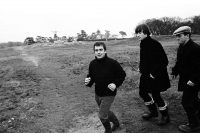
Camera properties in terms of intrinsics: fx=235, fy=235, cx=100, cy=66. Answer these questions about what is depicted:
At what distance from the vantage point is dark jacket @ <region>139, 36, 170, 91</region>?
4906mm

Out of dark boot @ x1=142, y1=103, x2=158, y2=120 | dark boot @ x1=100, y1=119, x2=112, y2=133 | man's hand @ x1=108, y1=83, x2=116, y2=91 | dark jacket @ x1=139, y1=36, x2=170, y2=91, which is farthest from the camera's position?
dark boot @ x1=142, y1=103, x2=158, y2=120

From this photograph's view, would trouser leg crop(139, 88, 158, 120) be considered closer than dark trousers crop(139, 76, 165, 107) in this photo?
No

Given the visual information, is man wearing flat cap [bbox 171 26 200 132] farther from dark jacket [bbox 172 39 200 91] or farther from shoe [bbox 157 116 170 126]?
shoe [bbox 157 116 170 126]

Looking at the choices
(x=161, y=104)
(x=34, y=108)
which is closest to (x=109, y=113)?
(x=161, y=104)

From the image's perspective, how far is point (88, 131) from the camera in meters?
5.54

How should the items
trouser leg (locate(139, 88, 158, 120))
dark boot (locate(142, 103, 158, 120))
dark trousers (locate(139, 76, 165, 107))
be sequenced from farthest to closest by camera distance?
dark boot (locate(142, 103, 158, 120)) → trouser leg (locate(139, 88, 158, 120)) → dark trousers (locate(139, 76, 165, 107))

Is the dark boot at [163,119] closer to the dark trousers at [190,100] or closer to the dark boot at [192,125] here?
the dark boot at [192,125]

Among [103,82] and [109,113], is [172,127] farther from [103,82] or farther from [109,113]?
[103,82]

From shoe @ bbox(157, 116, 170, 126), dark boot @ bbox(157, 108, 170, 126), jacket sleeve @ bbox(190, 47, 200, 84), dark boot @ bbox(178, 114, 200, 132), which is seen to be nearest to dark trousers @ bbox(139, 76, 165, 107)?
dark boot @ bbox(157, 108, 170, 126)

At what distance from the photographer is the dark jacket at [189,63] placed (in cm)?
445

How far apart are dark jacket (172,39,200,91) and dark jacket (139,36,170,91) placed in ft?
1.10

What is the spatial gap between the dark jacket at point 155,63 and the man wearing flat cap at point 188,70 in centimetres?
31

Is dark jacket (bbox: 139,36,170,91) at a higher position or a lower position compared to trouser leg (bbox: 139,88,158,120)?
higher

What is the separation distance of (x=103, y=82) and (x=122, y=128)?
141 centimetres
